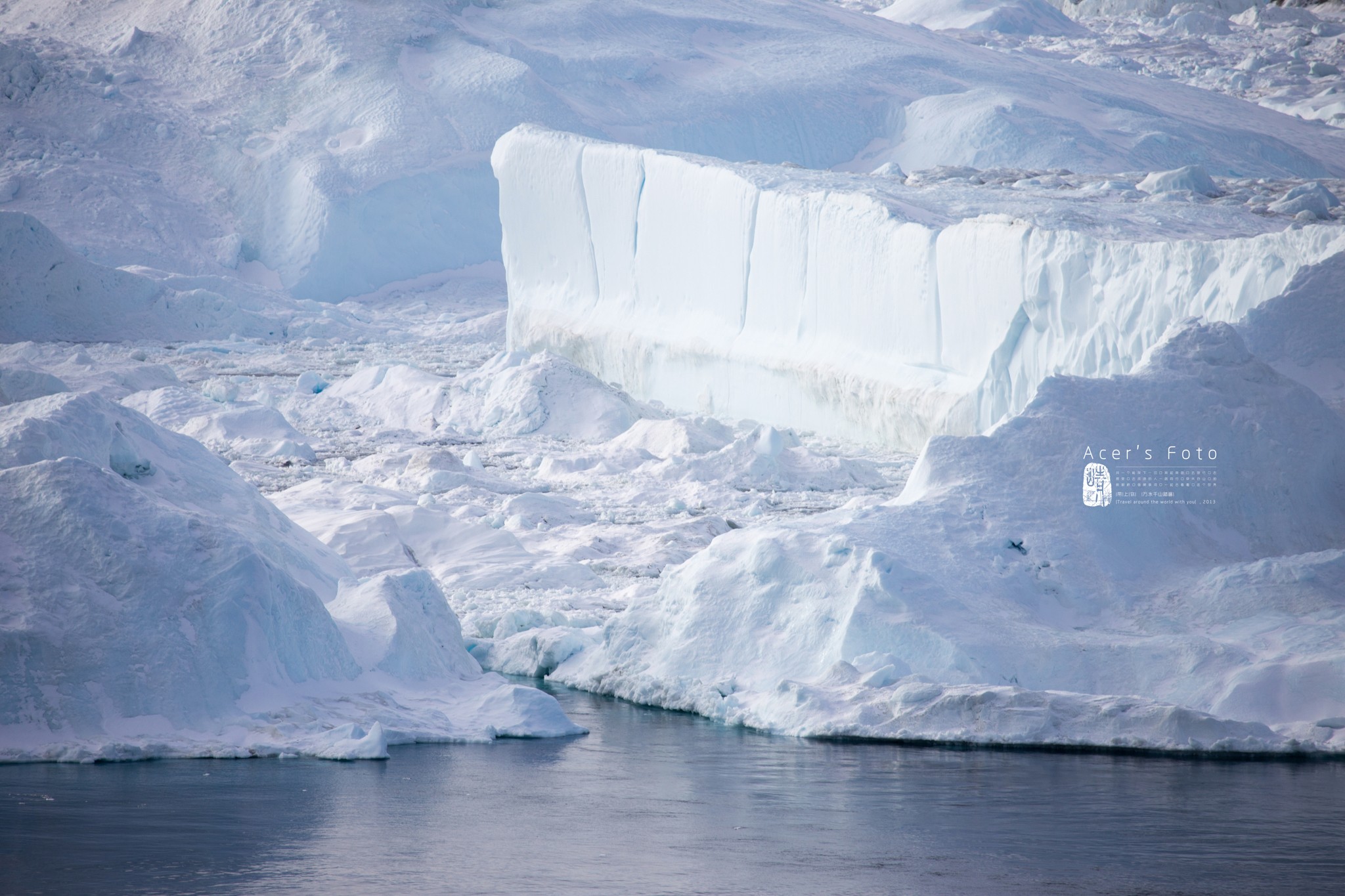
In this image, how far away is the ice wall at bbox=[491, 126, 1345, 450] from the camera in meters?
11.4

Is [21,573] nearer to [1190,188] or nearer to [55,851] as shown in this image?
A: [55,851]

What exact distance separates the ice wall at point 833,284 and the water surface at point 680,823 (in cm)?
562

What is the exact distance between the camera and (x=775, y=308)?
50.3 feet

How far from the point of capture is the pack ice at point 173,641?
6.23m

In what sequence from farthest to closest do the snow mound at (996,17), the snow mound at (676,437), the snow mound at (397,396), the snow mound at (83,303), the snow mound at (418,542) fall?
the snow mound at (996,17) → the snow mound at (83,303) → the snow mound at (397,396) → the snow mound at (676,437) → the snow mound at (418,542)

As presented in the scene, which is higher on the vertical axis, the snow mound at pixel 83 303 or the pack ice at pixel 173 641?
the snow mound at pixel 83 303

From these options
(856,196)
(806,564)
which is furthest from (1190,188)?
(806,564)

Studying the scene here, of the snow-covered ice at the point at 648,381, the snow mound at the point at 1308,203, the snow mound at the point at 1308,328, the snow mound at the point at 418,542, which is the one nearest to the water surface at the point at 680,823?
the snow-covered ice at the point at 648,381

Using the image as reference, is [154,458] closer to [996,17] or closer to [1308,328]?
[1308,328]

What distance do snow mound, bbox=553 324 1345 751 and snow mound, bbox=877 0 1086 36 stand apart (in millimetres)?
26918

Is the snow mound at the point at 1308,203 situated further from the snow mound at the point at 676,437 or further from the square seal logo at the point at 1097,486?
the square seal logo at the point at 1097,486

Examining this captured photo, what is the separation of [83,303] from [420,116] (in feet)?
23.2

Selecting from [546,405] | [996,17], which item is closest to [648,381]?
[546,405]

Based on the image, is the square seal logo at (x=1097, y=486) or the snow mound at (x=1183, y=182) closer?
the square seal logo at (x=1097, y=486)
